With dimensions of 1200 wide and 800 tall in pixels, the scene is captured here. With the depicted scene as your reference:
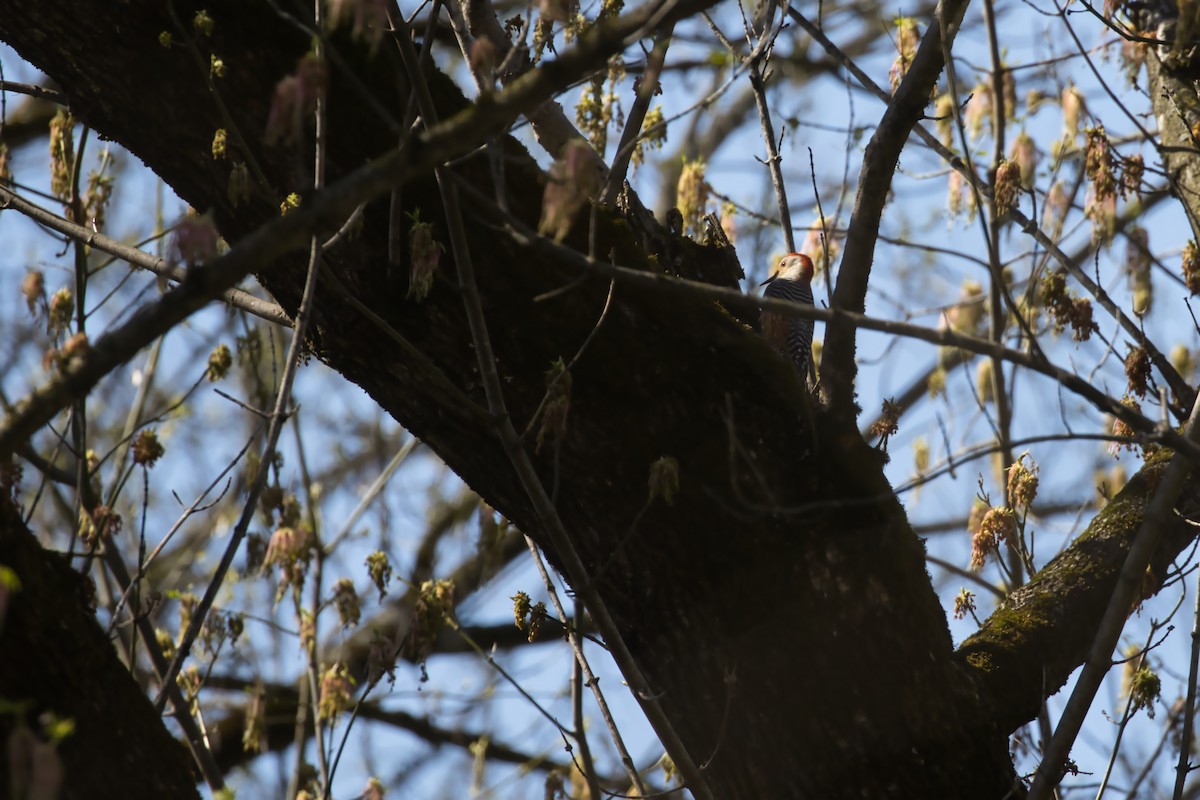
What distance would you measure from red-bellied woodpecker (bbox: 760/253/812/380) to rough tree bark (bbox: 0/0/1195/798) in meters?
1.03

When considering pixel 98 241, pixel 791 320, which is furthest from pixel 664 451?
pixel 791 320

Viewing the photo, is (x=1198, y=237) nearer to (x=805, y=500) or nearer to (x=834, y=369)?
(x=834, y=369)

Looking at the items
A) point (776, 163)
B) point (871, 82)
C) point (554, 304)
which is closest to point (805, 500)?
point (554, 304)

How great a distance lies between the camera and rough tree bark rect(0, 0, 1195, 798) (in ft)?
8.34

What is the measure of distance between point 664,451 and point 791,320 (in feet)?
9.79

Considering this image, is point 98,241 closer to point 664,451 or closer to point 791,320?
point 664,451

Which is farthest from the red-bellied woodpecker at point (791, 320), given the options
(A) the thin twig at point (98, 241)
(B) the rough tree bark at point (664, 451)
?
(A) the thin twig at point (98, 241)

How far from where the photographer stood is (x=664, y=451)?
258cm

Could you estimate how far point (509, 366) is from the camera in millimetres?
2613

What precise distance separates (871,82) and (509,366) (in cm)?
190

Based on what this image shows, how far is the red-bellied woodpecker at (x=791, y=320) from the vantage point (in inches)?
168

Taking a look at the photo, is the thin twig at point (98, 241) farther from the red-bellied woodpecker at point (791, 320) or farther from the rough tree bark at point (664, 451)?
the red-bellied woodpecker at point (791, 320)

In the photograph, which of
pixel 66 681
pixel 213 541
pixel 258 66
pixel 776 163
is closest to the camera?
pixel 66 681

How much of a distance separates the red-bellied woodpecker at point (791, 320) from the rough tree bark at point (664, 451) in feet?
3.37
